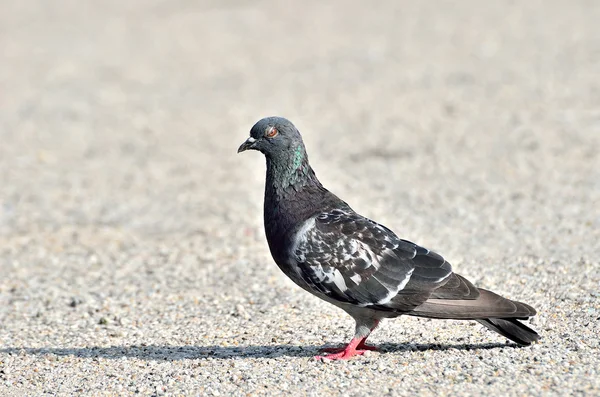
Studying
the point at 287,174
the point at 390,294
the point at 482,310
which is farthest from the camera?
the point at 287,174

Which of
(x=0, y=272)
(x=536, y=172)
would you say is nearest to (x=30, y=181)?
(x=0, y=272)

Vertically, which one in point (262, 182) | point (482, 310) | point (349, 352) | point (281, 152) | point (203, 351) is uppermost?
point (281, 152)

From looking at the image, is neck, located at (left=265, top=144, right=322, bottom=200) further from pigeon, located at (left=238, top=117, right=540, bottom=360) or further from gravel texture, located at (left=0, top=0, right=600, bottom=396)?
gravel texture, located at (left=0, top=0, right=600, bottom=396)

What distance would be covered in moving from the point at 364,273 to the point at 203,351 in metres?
1.62

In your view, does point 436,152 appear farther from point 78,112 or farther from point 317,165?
point 78,112

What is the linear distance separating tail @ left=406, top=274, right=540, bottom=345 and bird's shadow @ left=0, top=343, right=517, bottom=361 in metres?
0.22

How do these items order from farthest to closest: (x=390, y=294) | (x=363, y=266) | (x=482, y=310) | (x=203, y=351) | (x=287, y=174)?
(x=203, y=351) → (x=287, y=174) → (x=363, y=266) → (x=390, y=294) → (x=482, y=310)

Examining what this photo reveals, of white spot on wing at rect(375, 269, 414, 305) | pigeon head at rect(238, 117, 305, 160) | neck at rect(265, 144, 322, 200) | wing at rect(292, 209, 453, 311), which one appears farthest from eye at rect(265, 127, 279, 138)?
white spot on wing at rect(375, 269, 414, 305)

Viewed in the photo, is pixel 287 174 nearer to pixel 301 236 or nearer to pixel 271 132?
pixel 271 132

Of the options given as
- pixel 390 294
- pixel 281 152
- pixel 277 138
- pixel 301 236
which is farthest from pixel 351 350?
pixel 277 138

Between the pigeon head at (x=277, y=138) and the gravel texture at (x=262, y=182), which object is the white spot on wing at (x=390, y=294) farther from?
the pigeon head at (x=277, y=138)

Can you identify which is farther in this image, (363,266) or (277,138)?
(277,138)

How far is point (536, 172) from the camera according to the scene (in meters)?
13.5

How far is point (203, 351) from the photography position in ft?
24.6
